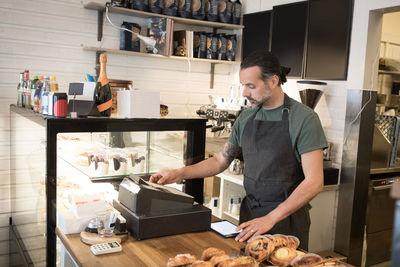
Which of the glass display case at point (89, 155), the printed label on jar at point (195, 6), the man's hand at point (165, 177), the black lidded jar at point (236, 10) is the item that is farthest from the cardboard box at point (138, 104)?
the black lidded jar at point (236, 10)

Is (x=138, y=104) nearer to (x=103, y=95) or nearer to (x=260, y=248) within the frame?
(x=103, y=95)

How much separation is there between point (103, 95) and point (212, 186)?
2.52 metres

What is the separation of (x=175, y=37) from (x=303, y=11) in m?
1.52

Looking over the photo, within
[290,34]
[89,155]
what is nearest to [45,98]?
[89,155]

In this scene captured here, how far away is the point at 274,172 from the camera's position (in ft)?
7.68

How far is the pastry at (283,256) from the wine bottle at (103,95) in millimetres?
1201

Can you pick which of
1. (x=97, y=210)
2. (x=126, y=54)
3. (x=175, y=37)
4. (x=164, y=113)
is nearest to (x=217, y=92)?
(x=175, y=37)

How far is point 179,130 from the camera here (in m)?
2.42

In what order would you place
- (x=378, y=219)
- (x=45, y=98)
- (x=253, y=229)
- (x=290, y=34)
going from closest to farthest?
1. (x=253, y=229)
2. (x=45, y=98)
3. (x=378, y=219)
4. (x=290, y=34)

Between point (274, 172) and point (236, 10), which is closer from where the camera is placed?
point (274, 172)

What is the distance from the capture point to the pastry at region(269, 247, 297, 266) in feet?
4.86

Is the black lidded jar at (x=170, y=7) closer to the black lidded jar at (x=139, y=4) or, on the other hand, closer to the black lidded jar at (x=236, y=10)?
the black lidded jar at (x=139, y=4)

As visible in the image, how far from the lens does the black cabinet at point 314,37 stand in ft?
12.8

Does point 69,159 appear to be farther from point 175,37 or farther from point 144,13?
point 175,37
